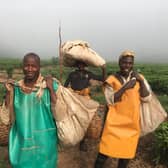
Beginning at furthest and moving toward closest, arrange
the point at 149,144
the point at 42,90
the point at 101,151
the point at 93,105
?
the point at 149,144 < the point at 101,151 < the point at 93,105 < the point at 42,90

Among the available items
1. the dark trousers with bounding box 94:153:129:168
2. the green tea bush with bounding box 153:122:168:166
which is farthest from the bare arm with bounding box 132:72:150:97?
the green tea bush with bounding box 153:122:168:166

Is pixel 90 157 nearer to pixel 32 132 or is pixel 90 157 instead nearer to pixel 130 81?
pixel 130 81

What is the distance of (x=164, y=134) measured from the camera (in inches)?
192

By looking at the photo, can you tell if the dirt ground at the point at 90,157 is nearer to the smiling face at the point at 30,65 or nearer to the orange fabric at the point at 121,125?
the orange fabric at the point at 121,125

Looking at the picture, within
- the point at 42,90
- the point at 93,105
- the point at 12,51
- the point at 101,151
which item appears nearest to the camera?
the point at 42,90

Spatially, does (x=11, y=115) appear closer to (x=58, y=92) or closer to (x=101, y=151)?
(x=58, y=92)

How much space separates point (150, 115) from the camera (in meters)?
4.29

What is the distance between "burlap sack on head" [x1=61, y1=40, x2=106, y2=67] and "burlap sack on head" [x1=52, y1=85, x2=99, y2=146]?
99 cm

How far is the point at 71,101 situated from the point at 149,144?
204 cm

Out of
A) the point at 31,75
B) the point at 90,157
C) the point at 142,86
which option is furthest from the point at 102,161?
the point at 31,75

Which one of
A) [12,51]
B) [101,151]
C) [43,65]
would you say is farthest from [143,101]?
[12,51]

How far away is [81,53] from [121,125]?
37.7 inches

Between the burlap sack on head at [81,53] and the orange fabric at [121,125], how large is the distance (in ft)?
1.69

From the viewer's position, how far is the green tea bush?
15.9ft
